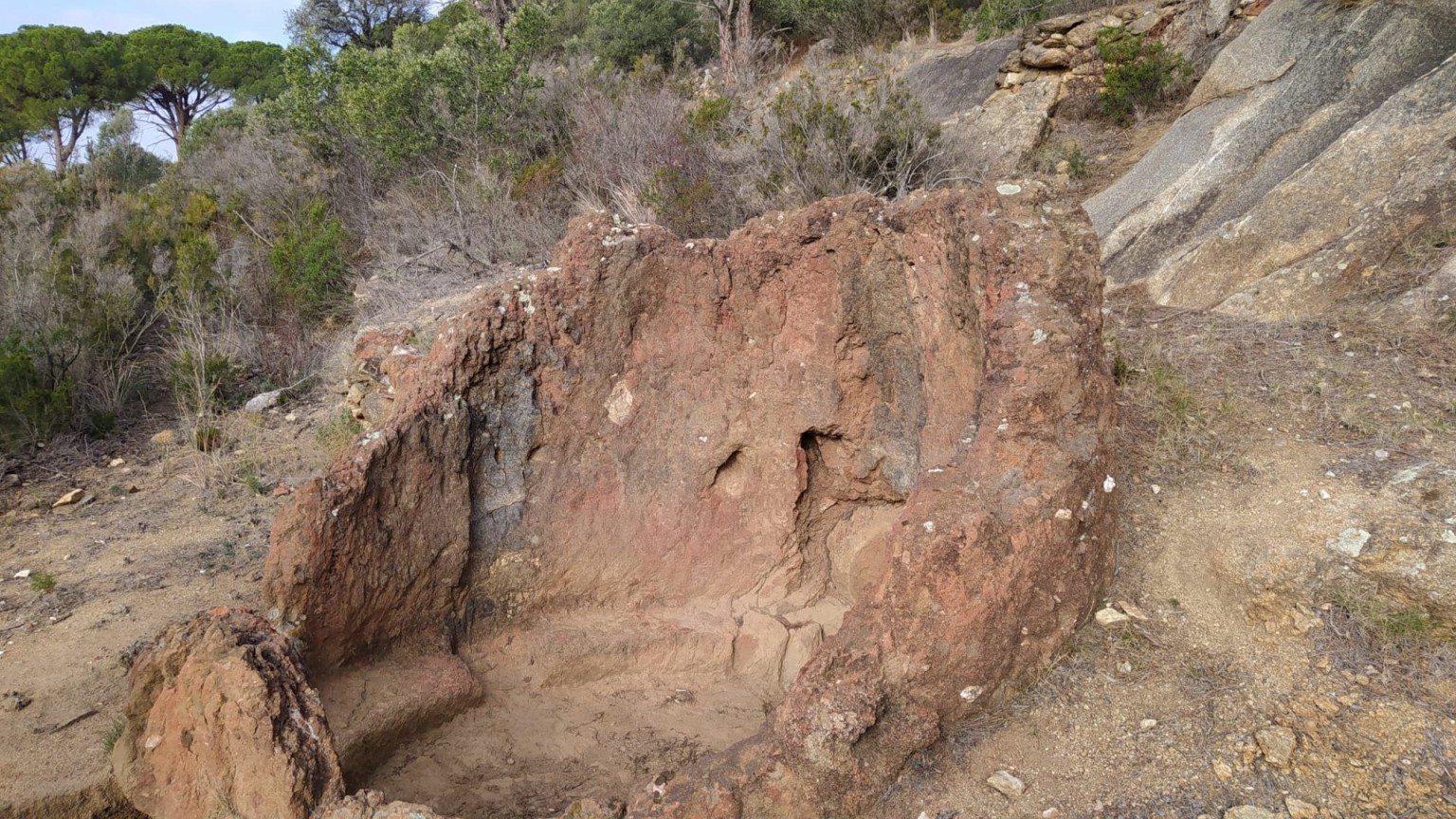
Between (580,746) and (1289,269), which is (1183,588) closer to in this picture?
(580,746)

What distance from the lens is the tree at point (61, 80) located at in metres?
20.3

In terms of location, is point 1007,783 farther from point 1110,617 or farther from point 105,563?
point 105,563

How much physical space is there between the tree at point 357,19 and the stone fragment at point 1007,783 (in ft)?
66.3

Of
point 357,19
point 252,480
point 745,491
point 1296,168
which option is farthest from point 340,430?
point 357,19

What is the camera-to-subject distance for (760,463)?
4125mm

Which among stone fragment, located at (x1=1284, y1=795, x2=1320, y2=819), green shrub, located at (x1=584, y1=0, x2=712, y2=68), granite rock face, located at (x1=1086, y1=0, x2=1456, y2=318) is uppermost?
green shrub, located at (x1=584, y1=0, x2=712, y2=68)

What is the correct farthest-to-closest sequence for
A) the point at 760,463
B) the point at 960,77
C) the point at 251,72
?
the point at 251,72 < the point at 960,77 < the point at 760,463

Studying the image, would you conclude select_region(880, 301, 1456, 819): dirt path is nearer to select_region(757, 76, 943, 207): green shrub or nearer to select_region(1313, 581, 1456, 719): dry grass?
select_region(1313, 581, 1456, 719): dry grass

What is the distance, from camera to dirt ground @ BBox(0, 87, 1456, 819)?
2.76 meters

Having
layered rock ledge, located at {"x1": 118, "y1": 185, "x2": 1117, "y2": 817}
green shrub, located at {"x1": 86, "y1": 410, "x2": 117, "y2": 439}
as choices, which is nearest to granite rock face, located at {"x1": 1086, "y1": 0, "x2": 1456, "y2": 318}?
layered rock ledge, located at {"x1": 118, "y1": 185, "x2": 1117, "y2": 817}

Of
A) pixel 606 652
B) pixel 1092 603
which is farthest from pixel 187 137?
pixel 1092 603

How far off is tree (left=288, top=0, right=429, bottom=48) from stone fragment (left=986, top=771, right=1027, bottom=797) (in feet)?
66.3

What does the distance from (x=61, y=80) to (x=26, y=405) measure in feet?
56.5

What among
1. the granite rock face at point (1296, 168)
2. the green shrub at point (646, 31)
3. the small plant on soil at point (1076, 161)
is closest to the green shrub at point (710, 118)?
the small plant on soil at point (1076, 161)
